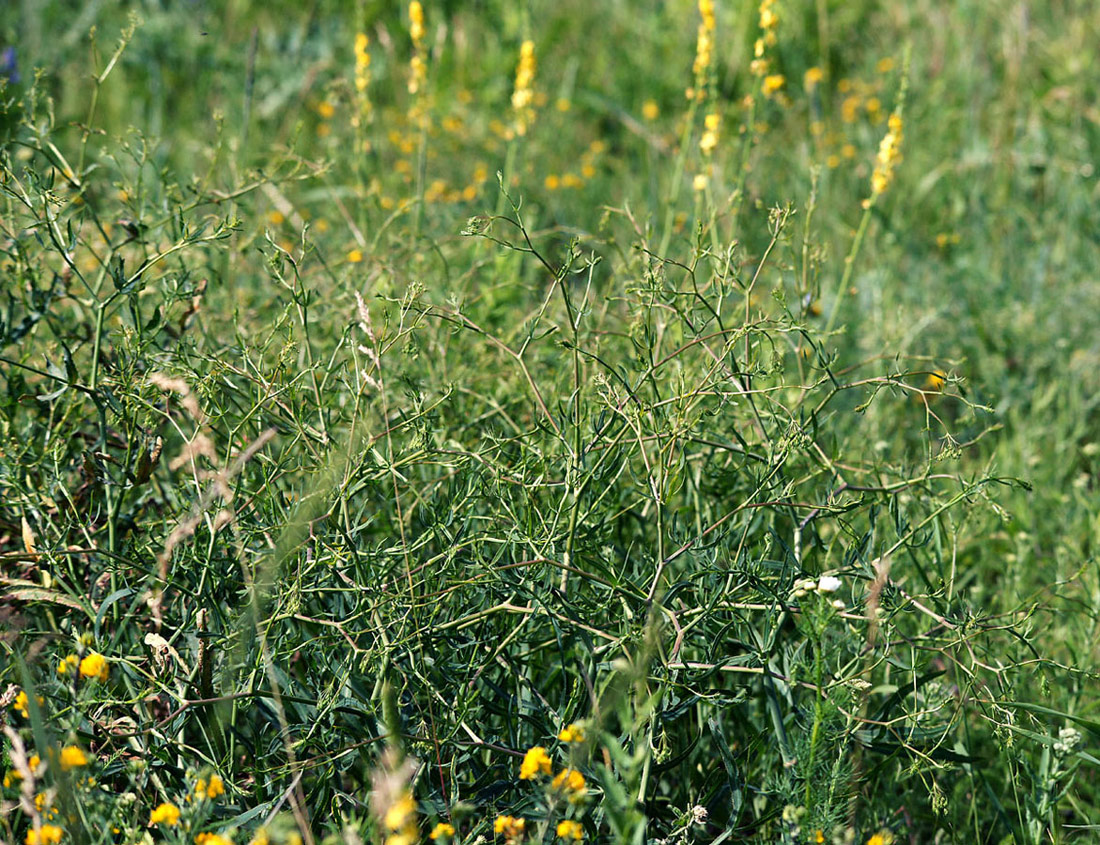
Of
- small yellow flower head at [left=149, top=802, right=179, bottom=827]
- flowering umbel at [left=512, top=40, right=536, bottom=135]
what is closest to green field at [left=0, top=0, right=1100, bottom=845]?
small yellow flower head at [left=149, top=802, right=179, bottom=827]

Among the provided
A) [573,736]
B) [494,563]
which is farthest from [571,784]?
[494,563]

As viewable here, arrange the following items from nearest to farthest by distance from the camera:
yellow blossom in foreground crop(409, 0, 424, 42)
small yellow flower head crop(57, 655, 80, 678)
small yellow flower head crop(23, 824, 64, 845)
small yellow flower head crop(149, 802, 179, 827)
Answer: small yellow flower head crop(23, 824, 64, 845), small yellow flower head crop(149, 802, 179, 827), small yellow flower head crop(57, 655, 80, 678), yellow blossom in foreground crop(409, 0, 424, 42)

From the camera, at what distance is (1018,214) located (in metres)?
3.50

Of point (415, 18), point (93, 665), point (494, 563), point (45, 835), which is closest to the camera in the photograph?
point (45, 835)

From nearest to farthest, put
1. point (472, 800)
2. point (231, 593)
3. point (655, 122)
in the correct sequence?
point (472, 800)
point (231, 593)
point (655, 122)

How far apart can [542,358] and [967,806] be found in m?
1.04

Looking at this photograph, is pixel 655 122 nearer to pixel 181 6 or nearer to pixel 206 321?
pixel 181 6

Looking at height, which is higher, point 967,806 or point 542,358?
point 542,358

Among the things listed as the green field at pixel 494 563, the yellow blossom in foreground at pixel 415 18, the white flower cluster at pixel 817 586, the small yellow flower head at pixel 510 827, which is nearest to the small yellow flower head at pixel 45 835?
the green field at pixel 494 563

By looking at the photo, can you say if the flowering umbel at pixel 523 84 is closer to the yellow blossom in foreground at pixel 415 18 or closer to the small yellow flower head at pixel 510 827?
the yellow blossom in foreground at pixel 415 18

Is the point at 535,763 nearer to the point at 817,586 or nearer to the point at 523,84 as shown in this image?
the point at 817,586

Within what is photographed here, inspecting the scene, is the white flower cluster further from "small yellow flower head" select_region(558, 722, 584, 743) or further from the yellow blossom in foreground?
the yellow blossom in foreground

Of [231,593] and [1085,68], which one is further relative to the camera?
[1085,68]

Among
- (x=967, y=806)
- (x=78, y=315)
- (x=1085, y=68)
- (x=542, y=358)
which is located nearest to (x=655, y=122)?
(x=1085, y=68)
